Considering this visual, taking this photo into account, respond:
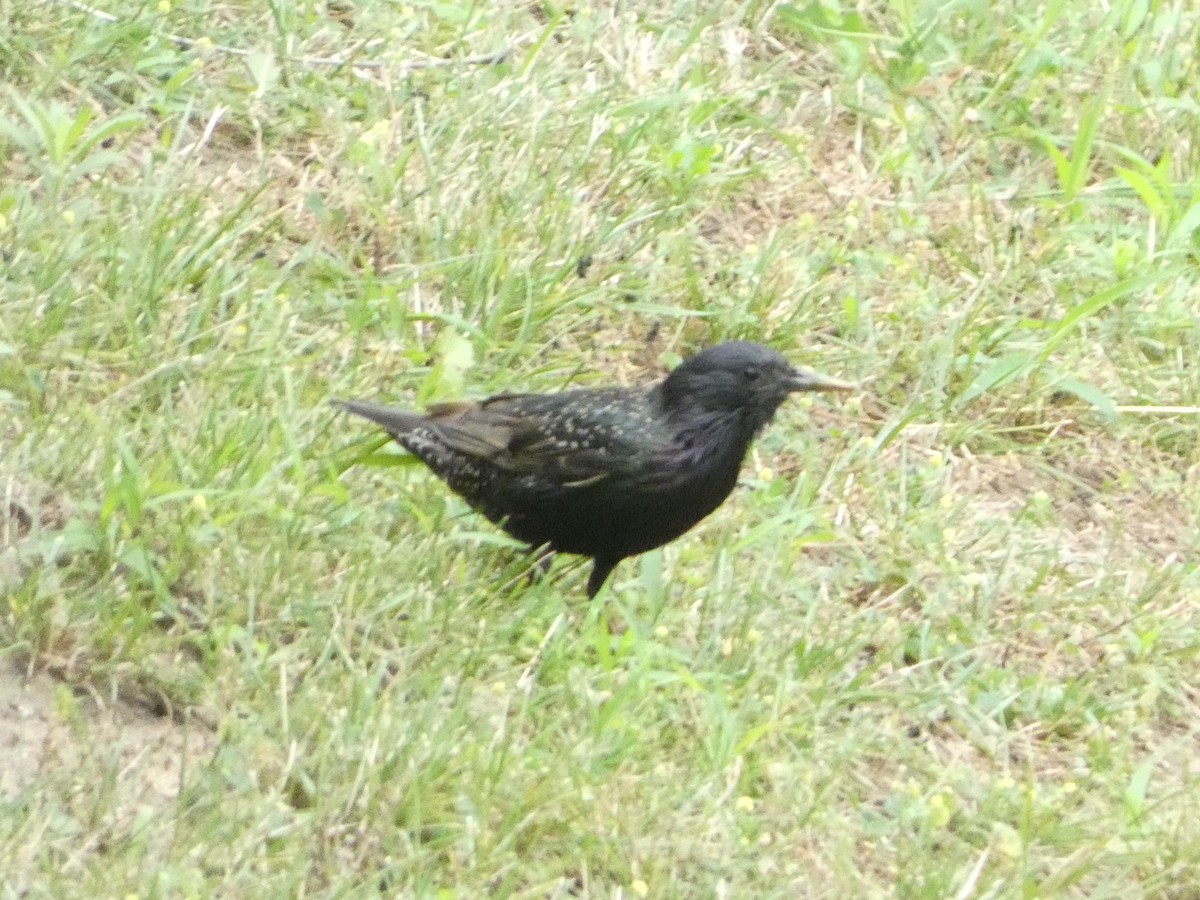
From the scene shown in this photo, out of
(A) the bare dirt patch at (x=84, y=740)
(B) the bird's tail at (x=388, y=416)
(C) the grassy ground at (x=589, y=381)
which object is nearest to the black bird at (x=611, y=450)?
(B) the bird's tail at (x=388, y=416)

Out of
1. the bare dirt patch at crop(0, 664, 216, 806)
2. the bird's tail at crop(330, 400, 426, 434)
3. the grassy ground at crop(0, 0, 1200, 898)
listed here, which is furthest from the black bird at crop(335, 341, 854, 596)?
the bare dirt patch at crop(0, 664, 216, 806)

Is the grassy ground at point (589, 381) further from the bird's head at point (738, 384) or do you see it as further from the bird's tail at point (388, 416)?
the bird's head at point (738, 384)

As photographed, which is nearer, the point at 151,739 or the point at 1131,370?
the point at 151,739

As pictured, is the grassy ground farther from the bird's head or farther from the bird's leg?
the bird's head

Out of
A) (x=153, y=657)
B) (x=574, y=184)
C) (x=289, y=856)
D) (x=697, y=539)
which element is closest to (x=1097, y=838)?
(x=697, y=539)

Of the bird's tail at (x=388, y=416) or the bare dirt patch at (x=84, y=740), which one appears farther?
the bird's tail at (x=388, y=416)

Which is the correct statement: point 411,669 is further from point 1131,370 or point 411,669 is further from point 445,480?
point 1131,370

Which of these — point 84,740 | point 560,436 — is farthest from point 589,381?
point 84,740
